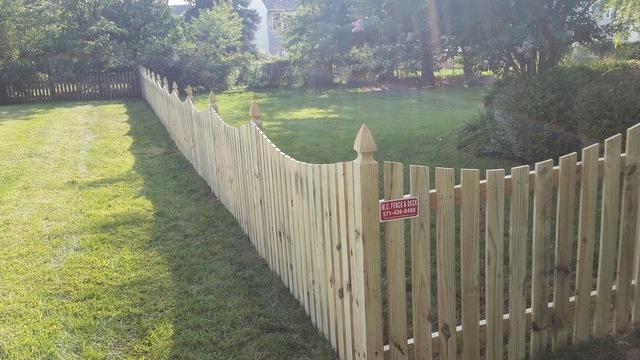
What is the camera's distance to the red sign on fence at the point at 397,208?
3105mm

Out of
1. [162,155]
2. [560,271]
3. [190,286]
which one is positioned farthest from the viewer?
[162,155]

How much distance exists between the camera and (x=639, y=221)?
381cm

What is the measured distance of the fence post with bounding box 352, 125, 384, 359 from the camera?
3.02 m

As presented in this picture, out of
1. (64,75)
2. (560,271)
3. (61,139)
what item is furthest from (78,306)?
(64,75)

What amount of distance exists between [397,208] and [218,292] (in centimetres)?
227

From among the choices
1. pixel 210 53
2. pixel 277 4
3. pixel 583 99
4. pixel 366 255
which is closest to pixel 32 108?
pixel 210 53

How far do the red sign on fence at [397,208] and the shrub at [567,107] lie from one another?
4406 millimetres

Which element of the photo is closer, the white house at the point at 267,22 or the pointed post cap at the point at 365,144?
the pointed post cap at the point at 365,144

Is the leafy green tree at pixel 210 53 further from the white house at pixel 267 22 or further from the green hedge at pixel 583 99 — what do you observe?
the white house at pixel 267 22

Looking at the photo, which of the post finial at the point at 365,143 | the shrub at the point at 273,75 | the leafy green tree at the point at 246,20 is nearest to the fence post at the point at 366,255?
the post finial at the point at 365,143

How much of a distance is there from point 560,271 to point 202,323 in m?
2.52

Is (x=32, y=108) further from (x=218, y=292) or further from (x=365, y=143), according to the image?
(x=365, y=143)

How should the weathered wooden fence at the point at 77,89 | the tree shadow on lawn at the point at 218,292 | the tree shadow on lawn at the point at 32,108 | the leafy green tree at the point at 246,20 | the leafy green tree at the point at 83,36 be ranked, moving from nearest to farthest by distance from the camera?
the tree shadow on lawn at the point at 218,292 → the tree shadow on lawn at the point at 32,108 → the leafy green tree at the point at 83,36 → the weathered wooden fence at the point at 77,89 → the leafy green tree at the point at 246,20

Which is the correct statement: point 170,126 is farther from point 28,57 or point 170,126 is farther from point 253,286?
point 28,57
